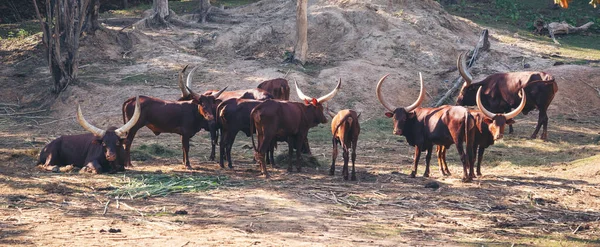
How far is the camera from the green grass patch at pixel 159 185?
11367 mm

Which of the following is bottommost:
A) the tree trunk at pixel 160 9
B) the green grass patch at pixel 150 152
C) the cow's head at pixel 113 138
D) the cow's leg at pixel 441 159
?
the green grass patch at pixel 150 152

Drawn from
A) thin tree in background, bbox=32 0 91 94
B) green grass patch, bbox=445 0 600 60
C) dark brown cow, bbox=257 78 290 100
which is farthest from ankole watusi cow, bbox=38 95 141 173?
green grass patch, bbox=445 0 600 60

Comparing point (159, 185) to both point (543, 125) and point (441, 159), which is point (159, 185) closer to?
point (441, 159)

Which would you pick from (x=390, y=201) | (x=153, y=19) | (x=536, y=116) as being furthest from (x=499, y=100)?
(x=153, y=19)

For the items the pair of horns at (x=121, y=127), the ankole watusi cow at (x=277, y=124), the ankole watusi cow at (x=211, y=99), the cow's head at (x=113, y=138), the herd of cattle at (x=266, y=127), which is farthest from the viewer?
the ankole watusi cow at (x=211, y=99)

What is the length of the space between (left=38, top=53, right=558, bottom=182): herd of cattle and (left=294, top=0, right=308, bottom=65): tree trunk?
23.6 ft

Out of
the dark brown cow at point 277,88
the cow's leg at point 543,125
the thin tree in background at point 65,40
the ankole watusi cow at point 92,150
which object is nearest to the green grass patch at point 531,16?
the cow's leg at point 543,125

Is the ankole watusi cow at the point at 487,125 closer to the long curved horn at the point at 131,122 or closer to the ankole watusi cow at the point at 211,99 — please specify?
the ankole watusi cow at the point at 211,99

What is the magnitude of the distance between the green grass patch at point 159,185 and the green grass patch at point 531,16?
1679 cm

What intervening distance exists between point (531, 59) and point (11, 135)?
14.9m

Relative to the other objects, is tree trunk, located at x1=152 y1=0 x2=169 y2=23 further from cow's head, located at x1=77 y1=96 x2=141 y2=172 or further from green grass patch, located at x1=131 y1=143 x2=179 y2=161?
cow's head, located at x1=77 y1=96 x2=141 y2=172

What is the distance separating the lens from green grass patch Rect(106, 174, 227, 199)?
1137cm

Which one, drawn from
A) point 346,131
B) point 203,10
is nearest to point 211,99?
point 346,131

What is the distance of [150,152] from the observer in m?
15.5
